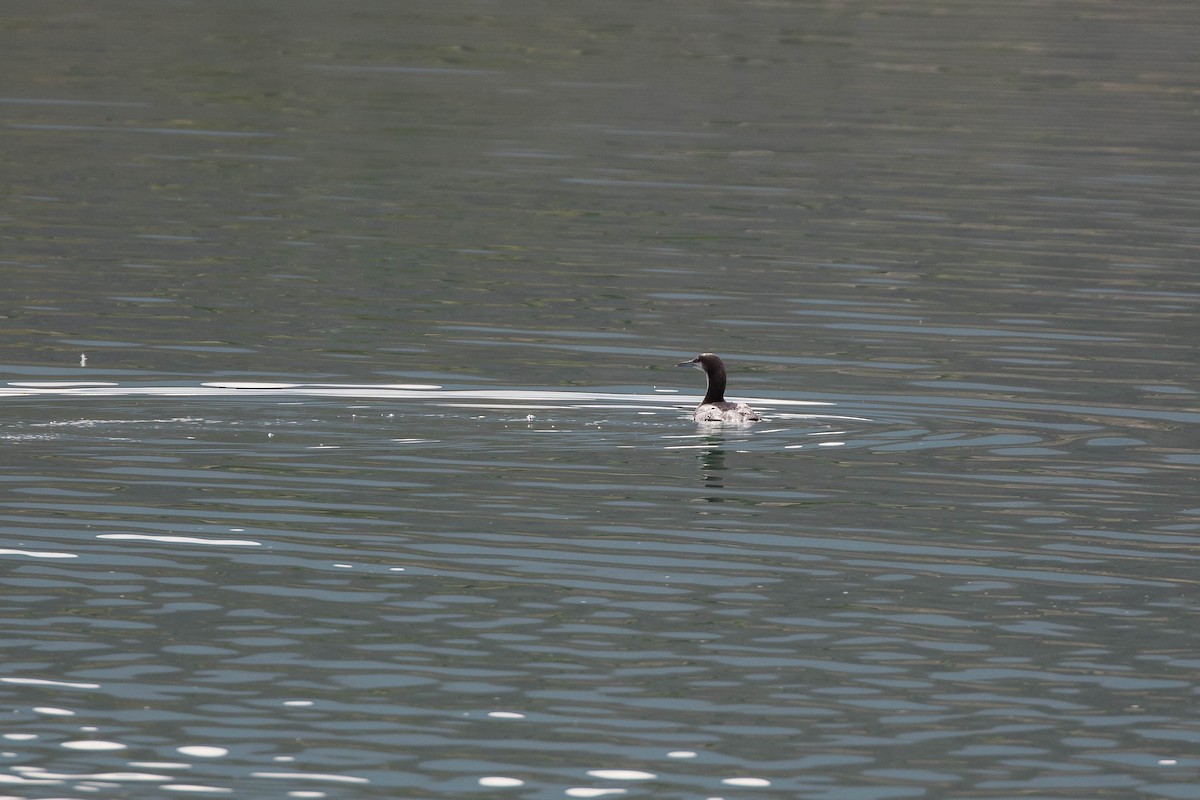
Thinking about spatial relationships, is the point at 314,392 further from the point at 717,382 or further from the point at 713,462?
the point at 713,462

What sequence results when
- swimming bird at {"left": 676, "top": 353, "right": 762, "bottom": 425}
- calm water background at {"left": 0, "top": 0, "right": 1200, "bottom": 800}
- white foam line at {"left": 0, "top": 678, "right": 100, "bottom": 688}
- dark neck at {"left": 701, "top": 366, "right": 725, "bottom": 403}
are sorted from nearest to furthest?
1. calm water background at {"left": 0, "top": 0, "right": 1200, "bottom": 800}
2. white foam line at {"left": 0, "top": 678, "right": 100, "bottom": 688}
3. swimming bird at {"left": 676, "top": 353, "right": 762, "bottom": 425}
4. dark neck at {"left": 701, "top": 366, "right": 725, "bottom": 403}

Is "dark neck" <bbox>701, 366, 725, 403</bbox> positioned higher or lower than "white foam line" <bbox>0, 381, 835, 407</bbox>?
higher

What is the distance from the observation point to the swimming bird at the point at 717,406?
19.5 metres

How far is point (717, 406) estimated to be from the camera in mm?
19719

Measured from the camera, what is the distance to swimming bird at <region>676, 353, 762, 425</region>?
19.5 m

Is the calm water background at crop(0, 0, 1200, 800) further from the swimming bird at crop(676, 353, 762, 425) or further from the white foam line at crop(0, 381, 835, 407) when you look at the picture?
the swimming bird at crop(676, 353, 762, 425)

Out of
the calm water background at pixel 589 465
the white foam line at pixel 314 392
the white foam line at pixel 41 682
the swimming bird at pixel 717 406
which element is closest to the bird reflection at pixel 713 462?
the calm water background at pixel 589 465

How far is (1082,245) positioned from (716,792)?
74.8 ft

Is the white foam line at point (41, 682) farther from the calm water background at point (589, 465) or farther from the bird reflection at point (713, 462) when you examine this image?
the bird reflection at point (713, 462)

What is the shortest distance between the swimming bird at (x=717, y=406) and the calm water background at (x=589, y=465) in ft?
0.87

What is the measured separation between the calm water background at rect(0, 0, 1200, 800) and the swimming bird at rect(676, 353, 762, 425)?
27cm

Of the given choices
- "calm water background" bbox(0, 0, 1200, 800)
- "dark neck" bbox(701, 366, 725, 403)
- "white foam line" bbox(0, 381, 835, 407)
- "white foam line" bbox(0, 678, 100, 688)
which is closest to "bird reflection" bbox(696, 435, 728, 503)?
"calm water background" bbox(0, 0, 1200, 800)

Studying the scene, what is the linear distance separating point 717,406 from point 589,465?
1.84 meters

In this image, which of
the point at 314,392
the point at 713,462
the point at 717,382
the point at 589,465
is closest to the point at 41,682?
the point at 589,465
